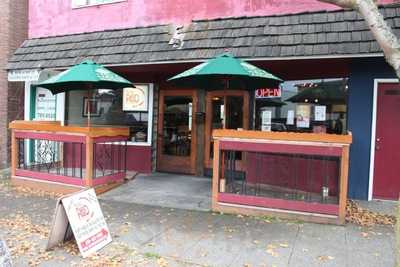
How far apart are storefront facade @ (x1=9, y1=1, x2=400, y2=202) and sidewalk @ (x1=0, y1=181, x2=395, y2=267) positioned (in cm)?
173

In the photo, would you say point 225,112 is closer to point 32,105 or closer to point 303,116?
point 303,116

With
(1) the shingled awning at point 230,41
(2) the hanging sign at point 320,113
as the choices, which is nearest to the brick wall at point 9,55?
(1) the shingled awning at point 230,41

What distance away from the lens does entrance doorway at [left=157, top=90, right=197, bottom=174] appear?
9.98 m

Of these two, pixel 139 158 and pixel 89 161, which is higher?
pixel 89 161

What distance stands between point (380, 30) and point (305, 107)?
4.83 metres

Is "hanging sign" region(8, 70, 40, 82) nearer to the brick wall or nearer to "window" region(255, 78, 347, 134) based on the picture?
the brick wall

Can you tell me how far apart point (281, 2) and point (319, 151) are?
347cm

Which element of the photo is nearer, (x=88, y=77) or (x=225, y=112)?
(x=88, y=77)

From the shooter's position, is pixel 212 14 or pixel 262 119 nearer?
pixel 212 14

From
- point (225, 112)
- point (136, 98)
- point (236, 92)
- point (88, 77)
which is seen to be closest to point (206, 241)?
point (88, 77)

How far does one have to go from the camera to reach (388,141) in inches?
289

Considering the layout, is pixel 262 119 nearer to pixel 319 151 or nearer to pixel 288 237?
pixel 319 151

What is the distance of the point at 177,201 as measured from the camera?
24.7 ft

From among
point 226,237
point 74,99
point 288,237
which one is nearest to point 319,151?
point 288,237
